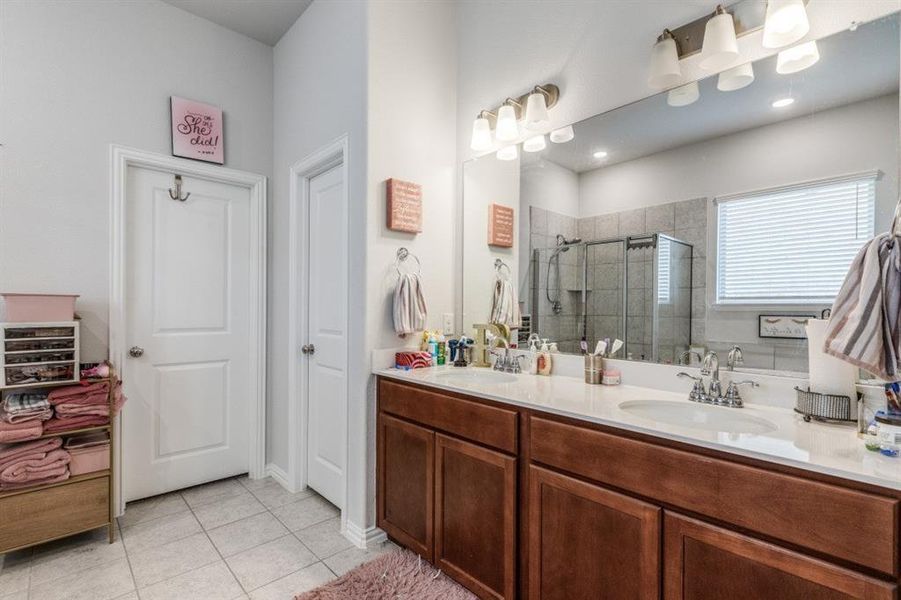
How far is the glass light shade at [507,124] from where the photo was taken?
2.20m

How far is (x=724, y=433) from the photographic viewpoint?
111cm

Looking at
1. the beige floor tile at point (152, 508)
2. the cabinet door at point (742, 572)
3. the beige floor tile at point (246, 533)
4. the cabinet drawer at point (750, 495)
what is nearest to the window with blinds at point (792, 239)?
the cabinet drawer at point (750, 495)

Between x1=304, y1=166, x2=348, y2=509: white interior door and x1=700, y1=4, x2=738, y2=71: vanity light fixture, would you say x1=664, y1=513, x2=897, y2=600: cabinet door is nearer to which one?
x1=700, y1=4, x2=738, y2=71: vanity light fixture

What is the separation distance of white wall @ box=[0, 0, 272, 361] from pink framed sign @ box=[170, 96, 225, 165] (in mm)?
58

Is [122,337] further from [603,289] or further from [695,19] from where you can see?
[695,19]

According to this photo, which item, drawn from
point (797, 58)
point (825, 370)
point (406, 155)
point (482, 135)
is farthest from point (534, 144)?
point (825, 370)

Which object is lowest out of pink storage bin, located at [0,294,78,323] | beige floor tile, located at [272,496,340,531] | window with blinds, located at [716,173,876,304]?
beige floor tile, located at [272,496,340,531]

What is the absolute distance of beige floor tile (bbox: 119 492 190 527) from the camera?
238cm

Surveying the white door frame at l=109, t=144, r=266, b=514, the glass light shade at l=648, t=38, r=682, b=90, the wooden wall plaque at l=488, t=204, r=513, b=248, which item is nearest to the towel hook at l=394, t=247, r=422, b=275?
the wooden wall plaque at l=488, t=204, r=513, b=248

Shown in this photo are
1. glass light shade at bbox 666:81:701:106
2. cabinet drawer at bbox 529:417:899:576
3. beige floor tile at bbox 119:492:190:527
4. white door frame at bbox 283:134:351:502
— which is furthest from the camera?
white door frame at bbox 283:134:351:502

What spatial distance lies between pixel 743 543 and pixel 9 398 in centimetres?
290

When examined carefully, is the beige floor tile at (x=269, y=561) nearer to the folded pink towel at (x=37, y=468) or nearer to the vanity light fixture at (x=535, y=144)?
the folded pink towel at (x=37, y=468)

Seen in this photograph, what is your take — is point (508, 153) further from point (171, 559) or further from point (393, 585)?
point (171, 559)

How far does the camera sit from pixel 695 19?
1.59m
